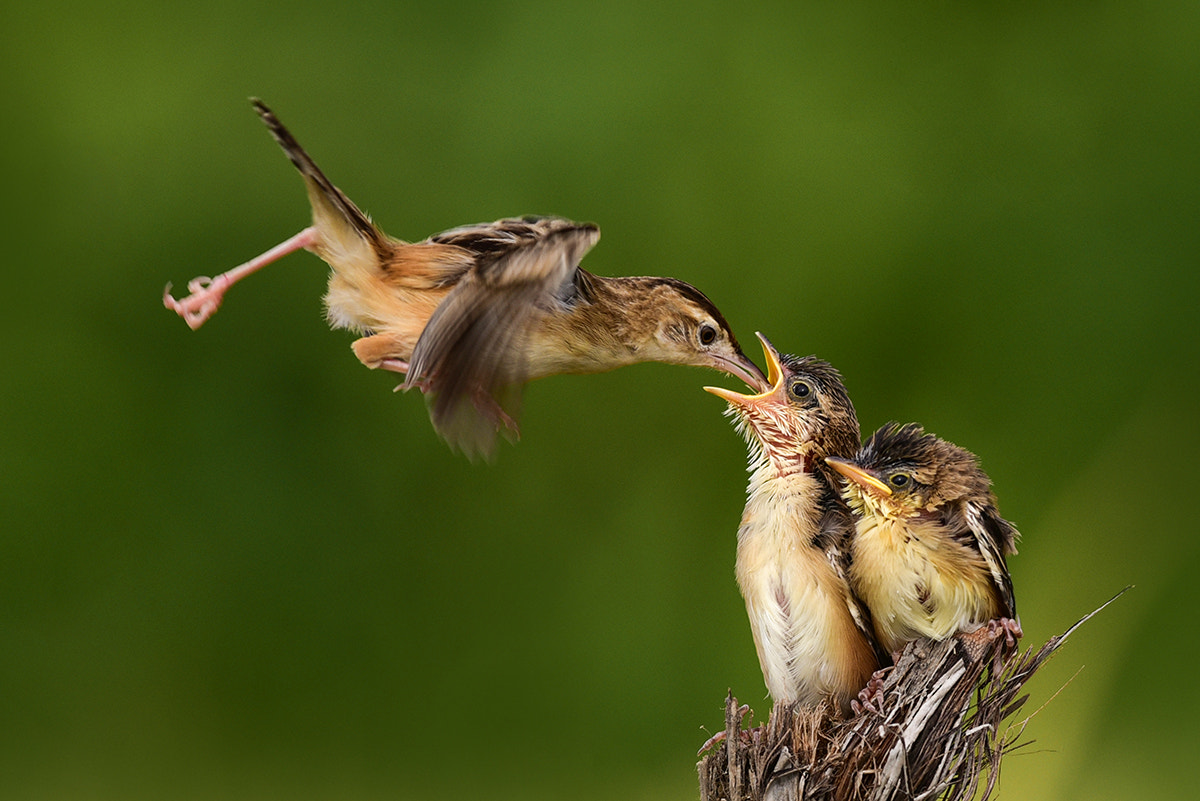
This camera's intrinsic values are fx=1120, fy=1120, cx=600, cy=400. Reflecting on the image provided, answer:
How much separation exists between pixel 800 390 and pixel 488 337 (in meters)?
0.63

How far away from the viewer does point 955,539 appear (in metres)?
1.65

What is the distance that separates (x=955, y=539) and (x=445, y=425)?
78 centimetres

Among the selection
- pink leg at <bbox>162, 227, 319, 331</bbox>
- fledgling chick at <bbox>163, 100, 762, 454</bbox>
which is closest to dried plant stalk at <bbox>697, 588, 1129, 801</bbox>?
fledgling chick at <bbox>163, 100, 762, 454</bbox>

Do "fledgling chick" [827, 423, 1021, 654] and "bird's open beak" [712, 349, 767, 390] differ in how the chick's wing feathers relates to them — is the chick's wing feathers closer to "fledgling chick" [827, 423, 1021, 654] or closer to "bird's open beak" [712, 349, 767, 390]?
A: "fledgling chick" [827, 423, 1021, 654]

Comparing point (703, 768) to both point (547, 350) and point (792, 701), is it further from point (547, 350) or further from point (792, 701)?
point (547, 350)

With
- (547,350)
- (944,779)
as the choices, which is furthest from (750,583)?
(547,350)

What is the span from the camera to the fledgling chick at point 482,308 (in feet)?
4.67

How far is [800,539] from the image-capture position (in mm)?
1786

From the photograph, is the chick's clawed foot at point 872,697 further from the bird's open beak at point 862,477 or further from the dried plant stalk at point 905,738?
the bird's open beak at point 862,477

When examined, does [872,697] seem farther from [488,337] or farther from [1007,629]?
[488,337]

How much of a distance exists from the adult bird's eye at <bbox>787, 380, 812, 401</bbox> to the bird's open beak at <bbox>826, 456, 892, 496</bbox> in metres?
0.19

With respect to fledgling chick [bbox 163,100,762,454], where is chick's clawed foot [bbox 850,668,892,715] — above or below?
below

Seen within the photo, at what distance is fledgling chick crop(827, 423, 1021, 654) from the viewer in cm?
163

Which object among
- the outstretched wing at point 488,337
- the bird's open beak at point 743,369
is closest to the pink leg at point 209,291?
the outstretched wing at point 488,337
